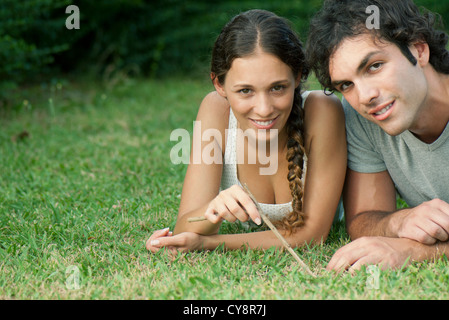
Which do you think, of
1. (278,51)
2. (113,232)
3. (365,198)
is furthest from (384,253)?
(113,232)

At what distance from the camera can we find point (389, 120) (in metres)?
2.61

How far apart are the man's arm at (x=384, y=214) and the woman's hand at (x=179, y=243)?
77cm

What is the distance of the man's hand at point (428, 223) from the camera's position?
2564 millimetres

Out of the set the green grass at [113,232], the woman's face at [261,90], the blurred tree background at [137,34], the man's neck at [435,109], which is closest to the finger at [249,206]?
the green grass at [113,232]

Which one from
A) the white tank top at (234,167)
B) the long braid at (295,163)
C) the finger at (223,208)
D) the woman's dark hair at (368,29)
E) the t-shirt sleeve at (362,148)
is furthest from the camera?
the white tank top at (234,167)

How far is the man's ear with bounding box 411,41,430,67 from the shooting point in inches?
108

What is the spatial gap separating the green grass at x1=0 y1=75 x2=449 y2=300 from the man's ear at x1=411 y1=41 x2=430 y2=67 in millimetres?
905

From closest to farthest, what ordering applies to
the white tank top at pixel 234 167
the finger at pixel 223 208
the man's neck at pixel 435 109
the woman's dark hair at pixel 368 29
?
the finger at pixel 223 208, the woman's dark hair at pixel 368 29, the man's neck at pixel 435 109, the white tank top at pixel 234 167

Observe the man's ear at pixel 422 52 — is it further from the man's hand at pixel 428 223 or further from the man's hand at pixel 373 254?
the man's hand at pixel 373 254

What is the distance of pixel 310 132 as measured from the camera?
3018mm

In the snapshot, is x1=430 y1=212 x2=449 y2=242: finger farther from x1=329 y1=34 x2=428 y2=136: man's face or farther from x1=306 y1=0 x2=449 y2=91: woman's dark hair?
x1=306 y1=0 x2=449 y2=91: woman's dark hair

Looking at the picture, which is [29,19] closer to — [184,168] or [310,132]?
[184,168]

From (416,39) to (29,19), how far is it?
181 inches
